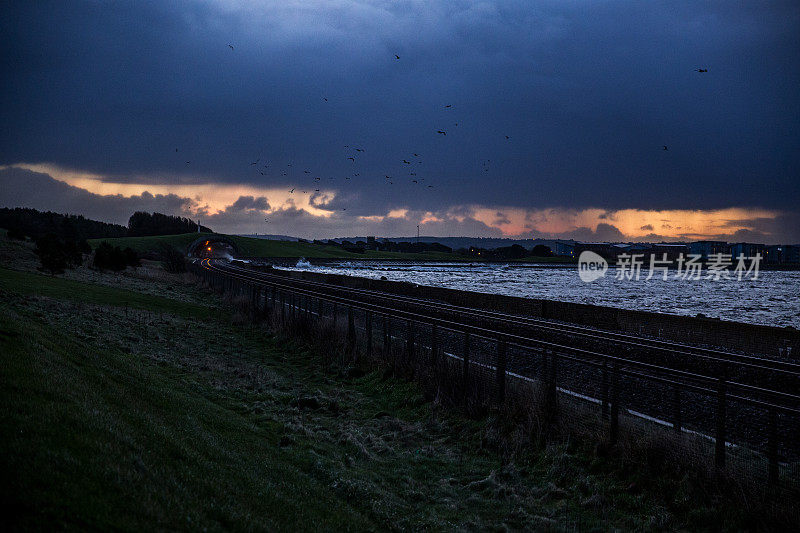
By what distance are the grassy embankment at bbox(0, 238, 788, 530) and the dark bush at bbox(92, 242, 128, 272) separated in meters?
45.5

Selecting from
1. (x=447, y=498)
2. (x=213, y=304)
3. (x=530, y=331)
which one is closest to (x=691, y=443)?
(x=447, y=498)

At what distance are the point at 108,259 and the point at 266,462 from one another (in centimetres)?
5667

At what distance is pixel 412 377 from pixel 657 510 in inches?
316

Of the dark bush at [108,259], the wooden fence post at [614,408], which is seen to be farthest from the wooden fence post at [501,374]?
the dark bush at [108,259]

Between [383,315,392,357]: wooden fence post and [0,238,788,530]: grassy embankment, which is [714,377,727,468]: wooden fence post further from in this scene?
[383,315,392,357]: wooden fence post

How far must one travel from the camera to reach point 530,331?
Result: 23797mm

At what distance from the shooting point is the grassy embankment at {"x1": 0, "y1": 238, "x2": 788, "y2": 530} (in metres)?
5.01

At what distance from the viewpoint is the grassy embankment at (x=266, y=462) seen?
501cm

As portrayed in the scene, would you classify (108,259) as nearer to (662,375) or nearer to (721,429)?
(662,375)

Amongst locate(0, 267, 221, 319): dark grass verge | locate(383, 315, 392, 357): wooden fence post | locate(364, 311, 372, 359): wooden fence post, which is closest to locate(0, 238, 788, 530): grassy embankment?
locate(383, 315, 392, 357): wooden fence post

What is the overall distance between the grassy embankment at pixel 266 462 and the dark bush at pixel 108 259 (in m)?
45.5

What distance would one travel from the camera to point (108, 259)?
5675cm

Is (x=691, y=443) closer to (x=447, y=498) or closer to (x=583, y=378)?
(x=583, y=378)

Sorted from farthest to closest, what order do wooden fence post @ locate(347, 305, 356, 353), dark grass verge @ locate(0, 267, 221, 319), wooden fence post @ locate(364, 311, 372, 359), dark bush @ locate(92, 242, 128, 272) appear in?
dark bush @ locate(92, 242, 128, 272), dark grass verge @ locate(0, 267, 221, 319), wooden fence post @ locate(347, 305, 356, 353), wooden fence post @ locate(364, 311, 372, 359)
